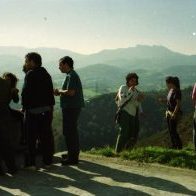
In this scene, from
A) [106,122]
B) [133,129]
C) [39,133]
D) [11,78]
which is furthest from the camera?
[106,122]

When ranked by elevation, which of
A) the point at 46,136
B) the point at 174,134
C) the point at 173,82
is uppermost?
the point at 173,82

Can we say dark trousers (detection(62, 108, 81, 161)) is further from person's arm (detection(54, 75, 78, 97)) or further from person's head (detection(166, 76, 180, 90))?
person's head (detection(166, 76, 180, 90))

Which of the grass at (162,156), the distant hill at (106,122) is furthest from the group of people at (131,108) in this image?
the distant hill at (106,122)

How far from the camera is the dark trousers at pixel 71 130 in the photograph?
898cm

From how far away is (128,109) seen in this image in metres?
11.1

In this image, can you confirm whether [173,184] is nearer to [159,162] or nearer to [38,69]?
[159,162]

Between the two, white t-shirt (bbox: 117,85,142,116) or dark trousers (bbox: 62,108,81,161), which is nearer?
dark trousers (bbox: 62,108,81,161)

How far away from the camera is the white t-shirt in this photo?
11.0 metres

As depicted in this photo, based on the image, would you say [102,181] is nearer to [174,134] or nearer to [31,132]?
[31,132]

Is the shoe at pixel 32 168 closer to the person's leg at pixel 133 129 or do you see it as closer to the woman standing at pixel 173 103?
the person's leg at pixel 133 129

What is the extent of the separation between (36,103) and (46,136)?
0.74 meters

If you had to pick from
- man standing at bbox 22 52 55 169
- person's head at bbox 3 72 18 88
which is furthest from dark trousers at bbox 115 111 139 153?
person's head at bbox 3 72 18 88

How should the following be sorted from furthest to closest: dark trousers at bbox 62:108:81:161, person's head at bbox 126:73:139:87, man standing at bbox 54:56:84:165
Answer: person's head at bbox 126:73:139:87
dark trousers at bbox 62:108:81:161
man standing at bbox 54:56:84:165

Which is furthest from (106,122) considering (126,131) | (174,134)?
(126,131)
